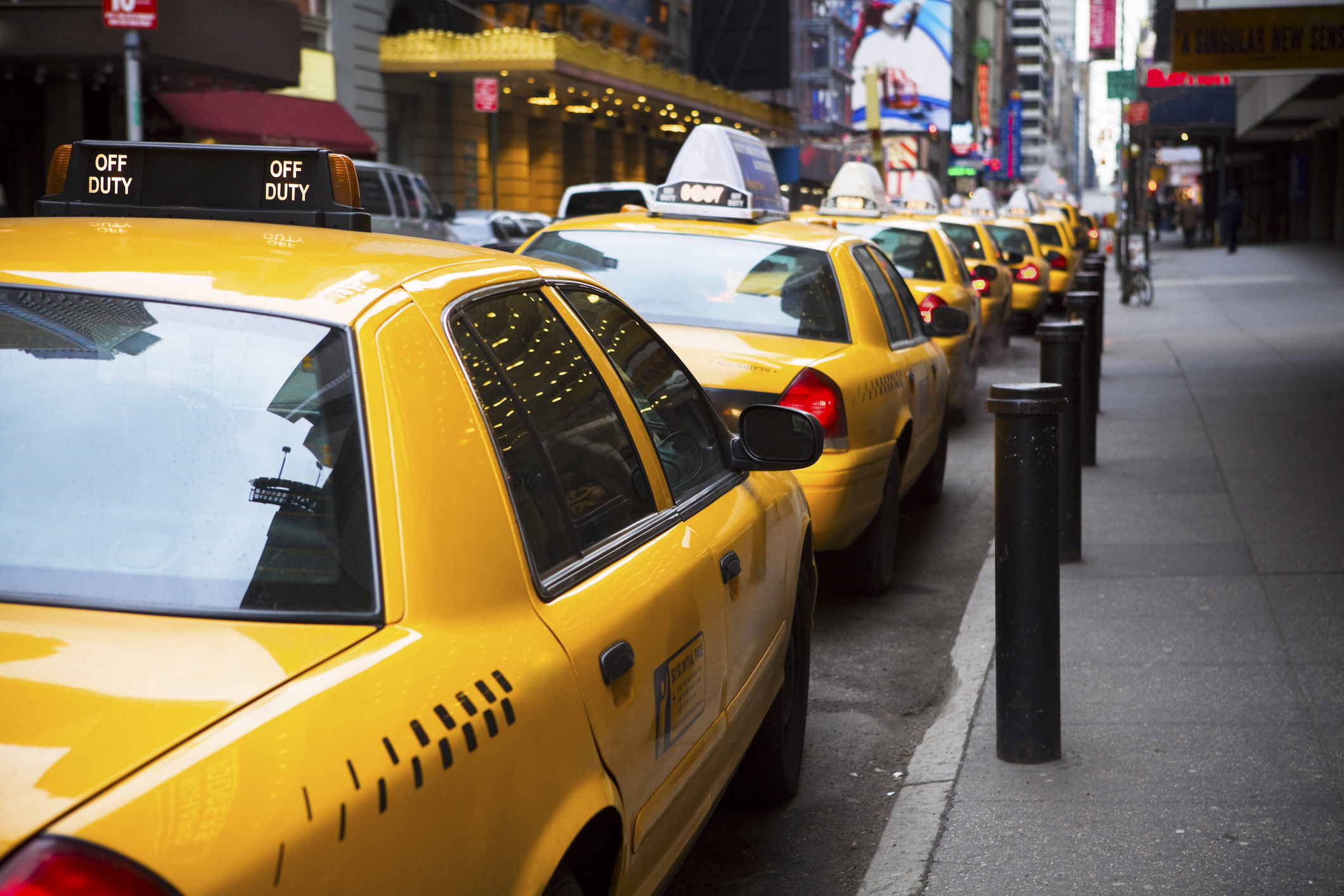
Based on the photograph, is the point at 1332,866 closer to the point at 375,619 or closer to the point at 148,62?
the point at 375,619

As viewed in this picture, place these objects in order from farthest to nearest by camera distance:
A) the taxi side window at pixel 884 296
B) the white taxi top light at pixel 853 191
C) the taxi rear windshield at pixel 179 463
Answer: the white taxi top light at pixel 853 191 → the taxi side window at pixel 884 296 → the taxi rear windshield at pixel 179 463

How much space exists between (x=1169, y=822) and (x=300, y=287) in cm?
274

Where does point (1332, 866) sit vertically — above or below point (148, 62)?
below

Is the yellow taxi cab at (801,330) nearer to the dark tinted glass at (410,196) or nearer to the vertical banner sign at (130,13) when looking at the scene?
the vertical banner sign at (130,13)

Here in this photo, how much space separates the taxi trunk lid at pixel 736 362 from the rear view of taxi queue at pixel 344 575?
2.20 metres

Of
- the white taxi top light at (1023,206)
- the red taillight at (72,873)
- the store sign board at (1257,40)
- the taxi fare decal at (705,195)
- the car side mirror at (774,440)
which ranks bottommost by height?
the red taillight at (72,873)

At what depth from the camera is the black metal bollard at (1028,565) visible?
420 cm

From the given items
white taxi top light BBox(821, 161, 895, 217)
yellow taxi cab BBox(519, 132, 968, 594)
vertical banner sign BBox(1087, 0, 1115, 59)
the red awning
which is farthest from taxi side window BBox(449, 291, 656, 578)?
vertical banner sign BBox(1087, 0, 1115, 59)

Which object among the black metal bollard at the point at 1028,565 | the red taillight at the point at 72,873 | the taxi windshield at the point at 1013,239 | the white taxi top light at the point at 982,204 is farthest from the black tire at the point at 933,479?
the white taxi top light at the point at 982,204

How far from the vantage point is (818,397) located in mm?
5887

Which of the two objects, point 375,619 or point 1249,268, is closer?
point 375,619

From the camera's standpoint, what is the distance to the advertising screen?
86.7m

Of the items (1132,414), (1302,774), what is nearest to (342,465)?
(1302,774)

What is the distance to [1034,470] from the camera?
13.9ft
